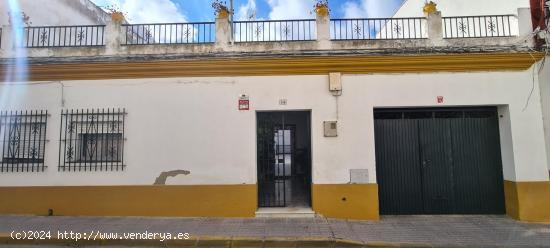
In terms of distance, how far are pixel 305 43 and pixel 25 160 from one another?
6.80 metres

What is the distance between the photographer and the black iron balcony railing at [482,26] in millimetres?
7875

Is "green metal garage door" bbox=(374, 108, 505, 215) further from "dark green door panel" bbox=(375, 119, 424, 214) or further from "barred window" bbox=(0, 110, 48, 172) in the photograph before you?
"barred window" bbox=(0, 110, 48, 172)

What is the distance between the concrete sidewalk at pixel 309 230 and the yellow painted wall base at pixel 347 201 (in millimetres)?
214

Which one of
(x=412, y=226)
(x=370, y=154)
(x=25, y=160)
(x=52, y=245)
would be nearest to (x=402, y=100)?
(x=370, y=154)

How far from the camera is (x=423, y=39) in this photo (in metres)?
7.62

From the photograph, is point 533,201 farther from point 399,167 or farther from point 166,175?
point 166,175

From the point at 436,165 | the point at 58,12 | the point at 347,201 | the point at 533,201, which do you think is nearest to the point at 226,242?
the point at 347,201

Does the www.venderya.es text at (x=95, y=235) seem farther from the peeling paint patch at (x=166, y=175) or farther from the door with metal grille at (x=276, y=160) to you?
the door with metal grille at (x=276, y=160)

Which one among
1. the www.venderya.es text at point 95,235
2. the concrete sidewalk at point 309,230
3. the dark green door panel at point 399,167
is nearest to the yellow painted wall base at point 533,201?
the concrete sidewalk at point 309,230

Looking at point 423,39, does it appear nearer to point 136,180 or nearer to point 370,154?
point 370,154

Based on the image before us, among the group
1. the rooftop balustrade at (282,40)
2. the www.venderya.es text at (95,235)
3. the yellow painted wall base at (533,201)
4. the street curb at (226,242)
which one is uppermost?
the rooftop balustrade at (282,40)

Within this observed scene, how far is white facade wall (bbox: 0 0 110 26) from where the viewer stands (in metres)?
8.98

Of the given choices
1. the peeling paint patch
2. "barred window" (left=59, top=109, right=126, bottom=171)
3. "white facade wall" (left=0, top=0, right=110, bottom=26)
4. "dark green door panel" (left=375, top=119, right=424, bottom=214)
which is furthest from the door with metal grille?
"white facade wall" (left=0, top=0, right=110, bottom=26)

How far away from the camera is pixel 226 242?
19.7 feet
